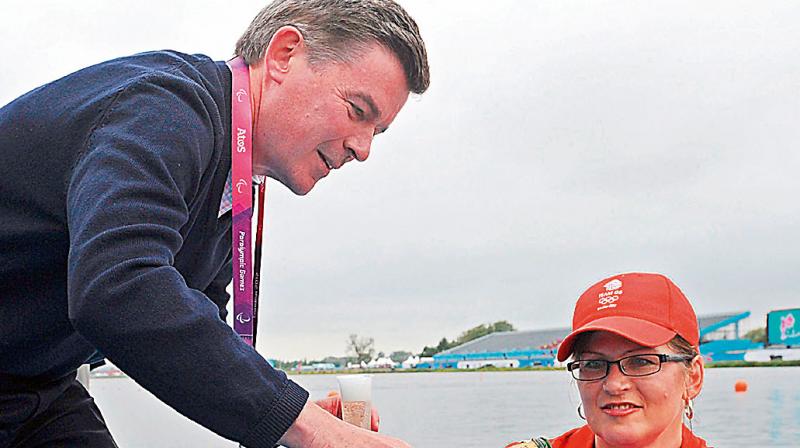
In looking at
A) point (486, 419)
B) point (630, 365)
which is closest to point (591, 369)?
point (630, 365)

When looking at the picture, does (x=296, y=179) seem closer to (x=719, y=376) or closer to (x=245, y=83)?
(x=245, y=83)

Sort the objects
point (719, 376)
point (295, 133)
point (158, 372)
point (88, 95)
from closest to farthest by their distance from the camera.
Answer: point (158, 372) → point (88, 95) → point (295, 133) → point (719, 376)

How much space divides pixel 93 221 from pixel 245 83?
0.51 metres

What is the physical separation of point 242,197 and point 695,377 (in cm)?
114

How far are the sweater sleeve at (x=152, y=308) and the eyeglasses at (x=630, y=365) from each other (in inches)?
42.1

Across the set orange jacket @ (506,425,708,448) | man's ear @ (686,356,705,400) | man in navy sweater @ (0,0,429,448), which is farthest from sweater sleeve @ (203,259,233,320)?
man's ear @ (686,356,705,400)

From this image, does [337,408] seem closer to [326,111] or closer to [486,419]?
[326,111]

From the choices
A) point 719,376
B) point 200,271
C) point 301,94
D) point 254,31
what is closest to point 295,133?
point 301,94

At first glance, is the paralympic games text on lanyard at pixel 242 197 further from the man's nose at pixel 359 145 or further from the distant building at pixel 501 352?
the distant building at pixel 501 352

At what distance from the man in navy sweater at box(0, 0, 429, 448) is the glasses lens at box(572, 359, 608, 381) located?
0.76m

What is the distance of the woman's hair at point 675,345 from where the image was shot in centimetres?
217

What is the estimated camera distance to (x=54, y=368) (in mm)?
1798

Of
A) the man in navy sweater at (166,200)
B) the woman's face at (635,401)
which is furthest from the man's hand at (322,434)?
the woman's face at (635,401)

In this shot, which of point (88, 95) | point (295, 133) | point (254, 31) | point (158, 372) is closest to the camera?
point (158, 372)
